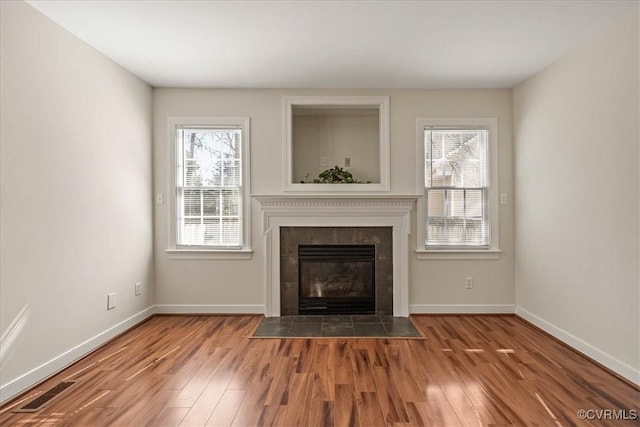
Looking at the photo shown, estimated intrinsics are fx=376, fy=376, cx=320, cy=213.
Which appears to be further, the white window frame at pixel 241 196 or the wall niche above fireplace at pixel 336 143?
the wall niche above fireplace at pixel 336 143

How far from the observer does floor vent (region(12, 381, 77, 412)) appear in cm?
228

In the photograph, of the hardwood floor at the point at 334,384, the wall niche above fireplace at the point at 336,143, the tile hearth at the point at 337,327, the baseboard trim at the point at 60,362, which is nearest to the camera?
the hardwood floor at the point at 334,384

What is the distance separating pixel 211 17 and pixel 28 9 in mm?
1200

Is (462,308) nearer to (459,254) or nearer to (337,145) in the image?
(459,254)

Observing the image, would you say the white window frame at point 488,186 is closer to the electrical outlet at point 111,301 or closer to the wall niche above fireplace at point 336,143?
the wall niche above fireplace at point 336,143

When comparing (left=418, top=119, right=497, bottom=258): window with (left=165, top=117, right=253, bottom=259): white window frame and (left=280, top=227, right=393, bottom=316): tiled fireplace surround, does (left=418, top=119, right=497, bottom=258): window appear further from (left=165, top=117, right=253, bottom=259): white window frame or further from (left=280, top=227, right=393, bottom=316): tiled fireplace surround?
(left=165, top=117, right=253, bottom=259): white window frame

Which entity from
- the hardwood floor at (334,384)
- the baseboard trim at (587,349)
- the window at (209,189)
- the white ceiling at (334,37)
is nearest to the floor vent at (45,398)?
the hardwood floor at (334,384)

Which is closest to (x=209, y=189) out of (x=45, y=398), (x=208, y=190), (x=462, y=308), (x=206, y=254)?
(x=208, y=190)

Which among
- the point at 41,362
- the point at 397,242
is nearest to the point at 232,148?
the point at 397,242

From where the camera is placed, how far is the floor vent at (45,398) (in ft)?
7.48

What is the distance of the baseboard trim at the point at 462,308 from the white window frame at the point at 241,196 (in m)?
2.02

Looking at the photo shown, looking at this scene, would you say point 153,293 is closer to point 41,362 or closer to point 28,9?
point 41,362

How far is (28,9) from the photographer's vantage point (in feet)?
8.32

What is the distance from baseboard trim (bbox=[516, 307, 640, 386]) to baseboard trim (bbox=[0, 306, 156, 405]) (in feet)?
13.4
